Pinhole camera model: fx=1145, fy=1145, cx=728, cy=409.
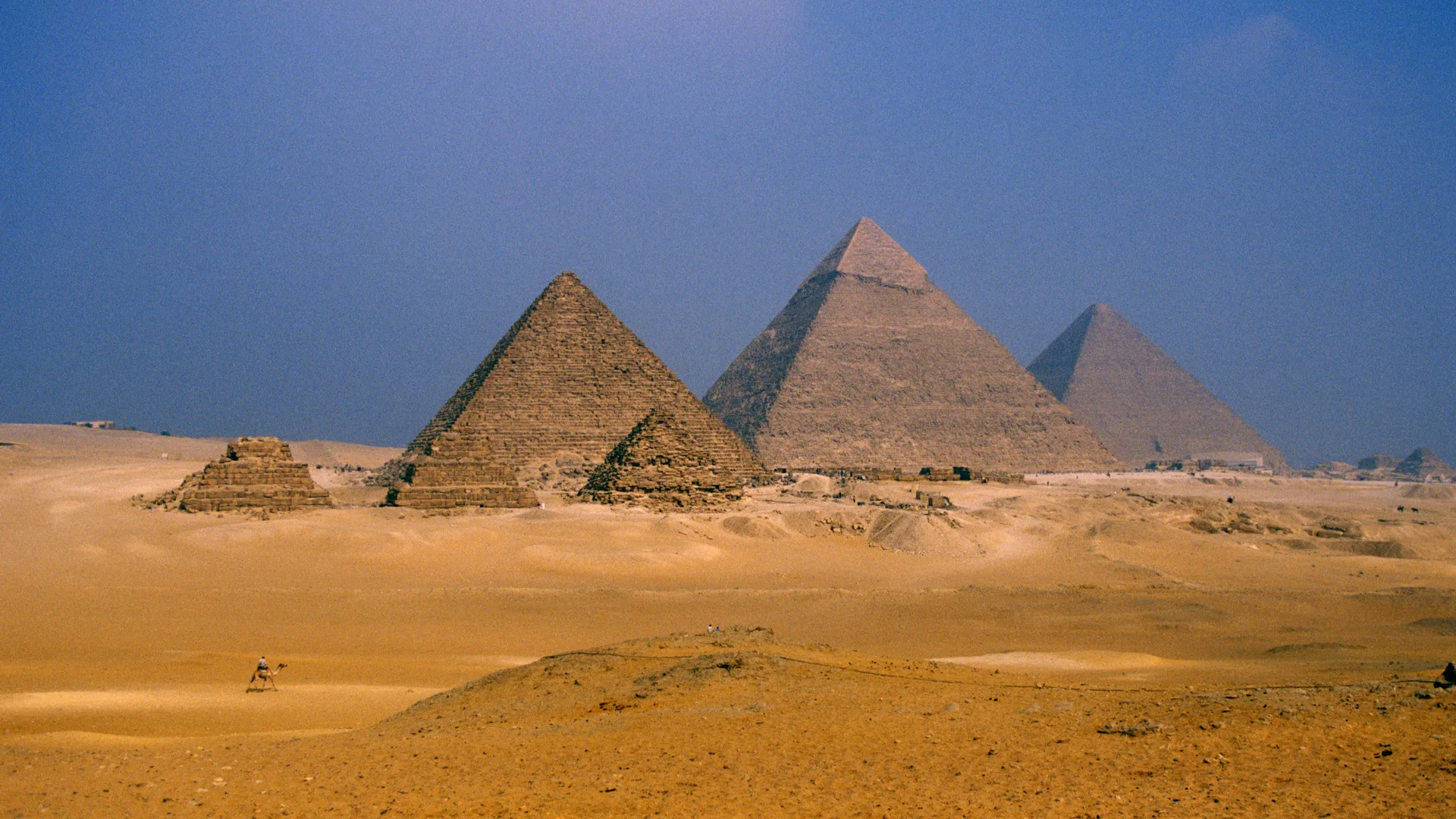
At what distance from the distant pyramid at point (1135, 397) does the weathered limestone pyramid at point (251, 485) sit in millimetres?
83319

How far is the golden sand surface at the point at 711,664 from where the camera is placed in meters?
5.06

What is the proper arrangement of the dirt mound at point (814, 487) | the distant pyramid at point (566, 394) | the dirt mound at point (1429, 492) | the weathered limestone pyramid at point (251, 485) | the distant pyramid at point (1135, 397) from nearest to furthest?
the weathered limestone pyramid at point (251, 485) → the dirt mound at point (814, 487) → the distant pyramid at point (566, 394) → the dirt mound at point (1429, 492) → the distant pyramid at point (1135, 397)

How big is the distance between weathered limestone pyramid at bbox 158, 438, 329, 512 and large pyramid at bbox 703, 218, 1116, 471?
42.6 m

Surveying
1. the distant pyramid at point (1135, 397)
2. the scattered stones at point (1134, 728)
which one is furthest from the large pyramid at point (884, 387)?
the scattered stones at point (1134, 728)

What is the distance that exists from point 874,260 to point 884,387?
12820 millimetres

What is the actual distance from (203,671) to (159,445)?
5083 cm

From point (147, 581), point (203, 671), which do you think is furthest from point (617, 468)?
point (203, 671)

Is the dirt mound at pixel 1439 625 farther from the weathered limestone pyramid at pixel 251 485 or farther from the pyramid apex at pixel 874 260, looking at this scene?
the pyramid apex at pixel 874 260

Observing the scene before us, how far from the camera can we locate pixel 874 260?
84.1m

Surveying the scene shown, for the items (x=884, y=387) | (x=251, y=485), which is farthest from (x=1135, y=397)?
(x=251, y=485)

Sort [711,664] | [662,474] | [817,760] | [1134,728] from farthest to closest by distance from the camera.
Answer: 1. [662,474]
2. [711,664]
3. [1134,728]
4. [817,760]

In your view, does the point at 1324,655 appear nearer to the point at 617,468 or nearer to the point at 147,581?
the point at 147,581

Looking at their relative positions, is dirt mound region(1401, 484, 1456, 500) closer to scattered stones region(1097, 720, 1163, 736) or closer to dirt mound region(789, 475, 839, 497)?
dirt mound region(789, 475, 839, 497)

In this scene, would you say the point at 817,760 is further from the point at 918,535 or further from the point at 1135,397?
the point at 1135,397
